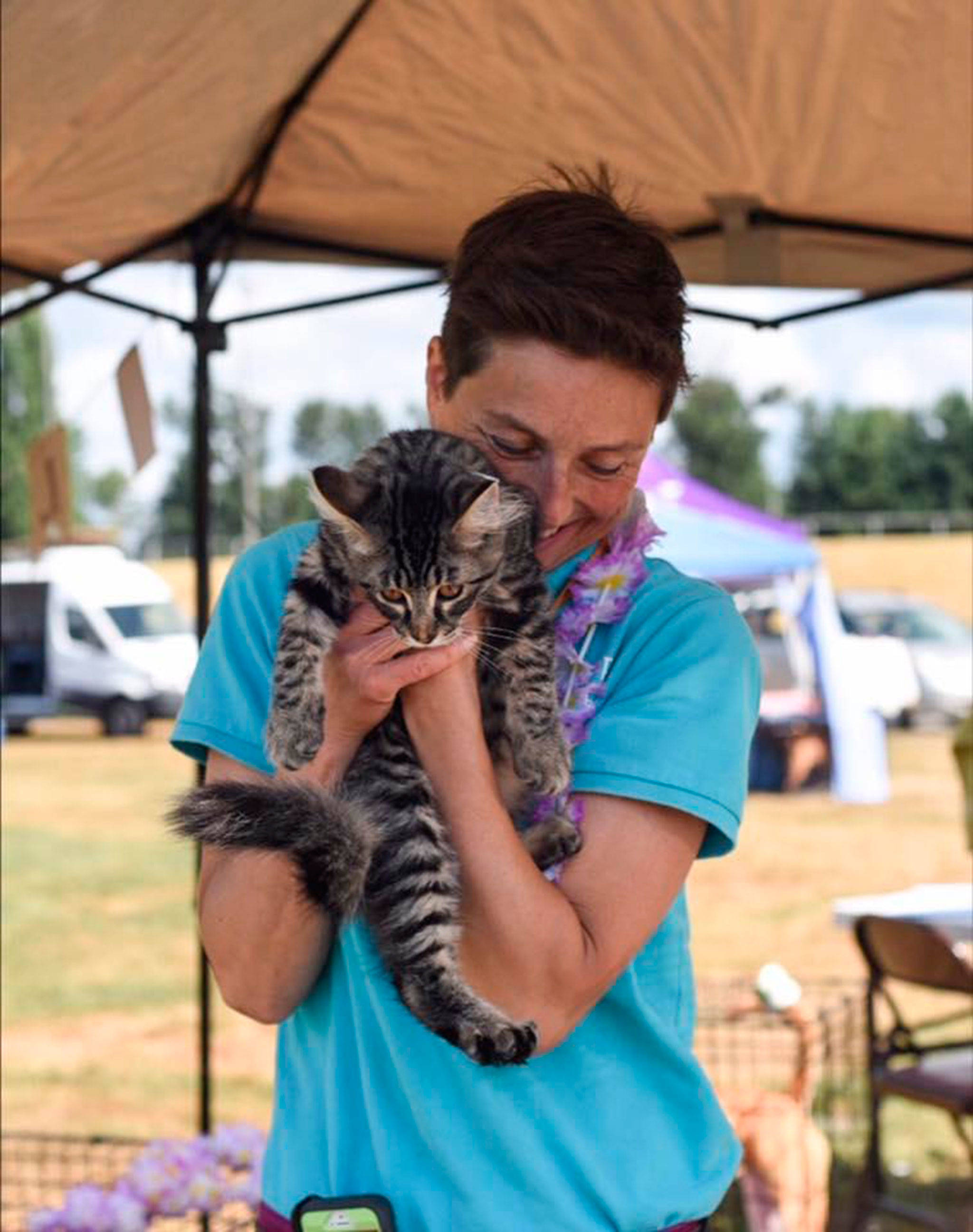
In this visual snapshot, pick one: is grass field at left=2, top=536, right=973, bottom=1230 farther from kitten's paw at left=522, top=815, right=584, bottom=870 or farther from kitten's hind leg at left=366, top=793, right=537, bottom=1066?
kitten's paw at left=522, top=815, right=584, bottom=870

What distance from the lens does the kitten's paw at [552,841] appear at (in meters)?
1.48

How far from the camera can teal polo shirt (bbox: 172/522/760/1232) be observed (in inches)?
54.8

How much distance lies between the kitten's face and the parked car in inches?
614

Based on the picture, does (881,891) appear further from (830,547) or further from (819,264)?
(830,547)

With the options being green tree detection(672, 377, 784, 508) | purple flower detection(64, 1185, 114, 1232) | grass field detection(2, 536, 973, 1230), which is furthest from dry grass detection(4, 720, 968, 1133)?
green tree detection(672, 377, 784, 508)

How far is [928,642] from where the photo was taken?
17922 millimetres

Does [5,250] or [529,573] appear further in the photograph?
[5,250]

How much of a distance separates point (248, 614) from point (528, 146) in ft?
5.31

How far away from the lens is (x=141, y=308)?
3430 millimetres

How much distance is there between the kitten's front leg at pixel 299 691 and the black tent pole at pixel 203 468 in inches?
79.5

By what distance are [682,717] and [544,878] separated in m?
0.18

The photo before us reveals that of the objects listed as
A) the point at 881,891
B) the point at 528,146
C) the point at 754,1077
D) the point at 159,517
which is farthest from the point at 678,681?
the point at 159,517

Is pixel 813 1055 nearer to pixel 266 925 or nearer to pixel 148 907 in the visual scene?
pixel 266 925

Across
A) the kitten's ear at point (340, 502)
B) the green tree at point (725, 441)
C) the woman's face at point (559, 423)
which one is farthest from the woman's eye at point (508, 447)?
the green tree at point (725, 441)
